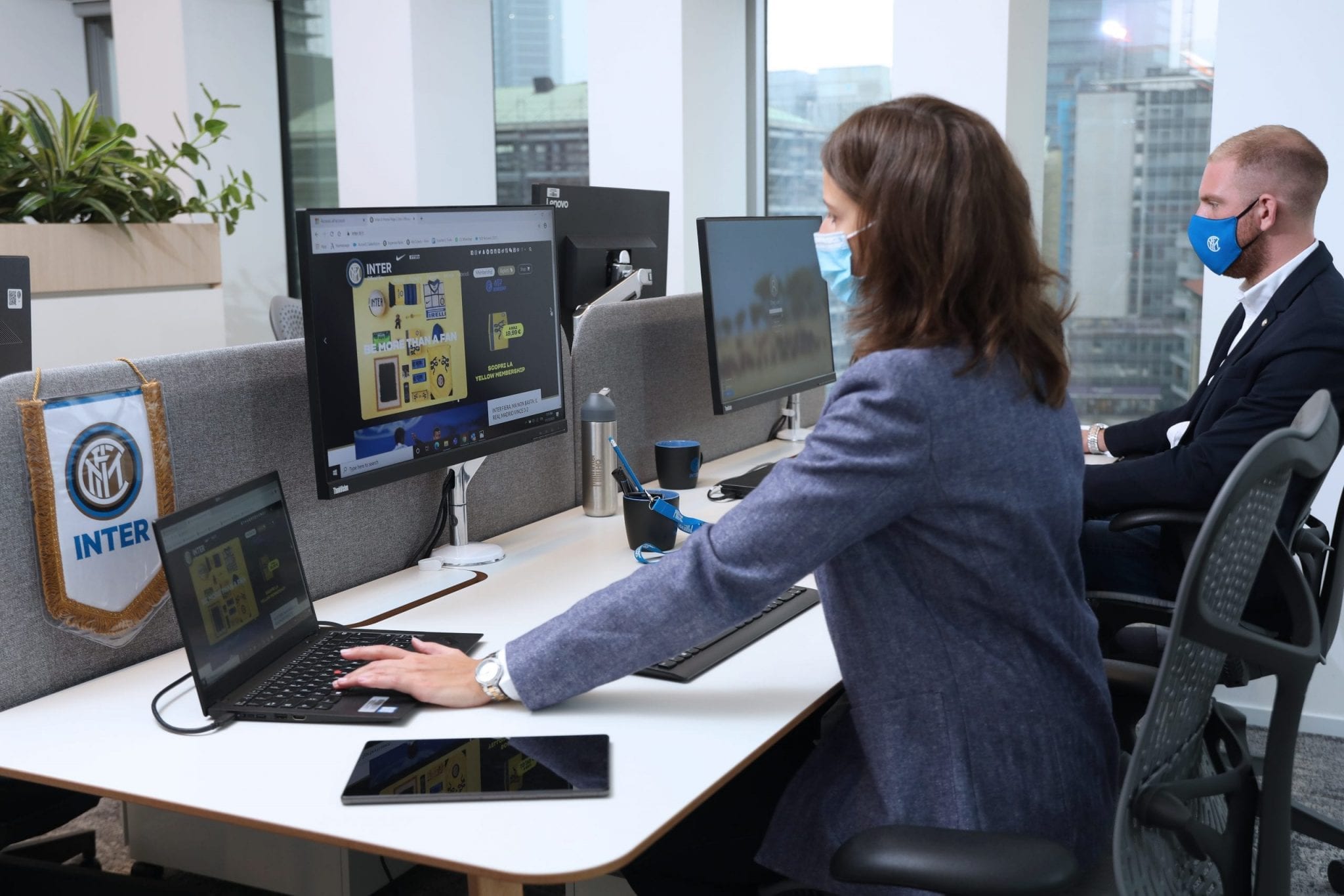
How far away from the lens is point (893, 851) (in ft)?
3.16

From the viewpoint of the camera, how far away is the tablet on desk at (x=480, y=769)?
0.98 m

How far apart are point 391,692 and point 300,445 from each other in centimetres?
41

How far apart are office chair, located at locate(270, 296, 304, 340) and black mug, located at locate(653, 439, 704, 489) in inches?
57.9

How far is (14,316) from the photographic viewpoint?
65.4 inches

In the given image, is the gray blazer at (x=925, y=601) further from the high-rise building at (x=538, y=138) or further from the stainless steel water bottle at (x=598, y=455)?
the high-rise building at (x=538, y=138)

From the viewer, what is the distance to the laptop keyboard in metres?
1.16

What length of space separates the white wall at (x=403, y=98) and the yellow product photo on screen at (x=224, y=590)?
110 inches

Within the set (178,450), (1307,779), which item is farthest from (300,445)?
(1307,779)

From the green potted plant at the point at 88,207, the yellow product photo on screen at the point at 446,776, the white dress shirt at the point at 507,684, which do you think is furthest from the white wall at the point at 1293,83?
the green potted plant at the point at 88,207

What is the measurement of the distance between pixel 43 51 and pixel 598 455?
12.5ft

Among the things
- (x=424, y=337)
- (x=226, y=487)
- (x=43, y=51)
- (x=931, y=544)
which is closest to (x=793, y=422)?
(x=424, y=337)

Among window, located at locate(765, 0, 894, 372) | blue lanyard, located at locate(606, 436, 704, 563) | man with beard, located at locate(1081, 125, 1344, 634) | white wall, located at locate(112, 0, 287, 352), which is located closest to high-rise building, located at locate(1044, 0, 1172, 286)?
window, located at locate(765, 0, 894, 372)

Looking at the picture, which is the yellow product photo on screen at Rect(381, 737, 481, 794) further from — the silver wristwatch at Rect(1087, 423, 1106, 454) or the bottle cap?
the silver wristwatch at Rect(1087, 423, 1106, 454)

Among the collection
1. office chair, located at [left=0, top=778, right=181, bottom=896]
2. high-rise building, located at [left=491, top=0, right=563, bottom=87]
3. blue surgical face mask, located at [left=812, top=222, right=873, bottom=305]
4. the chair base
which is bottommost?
the chair base
